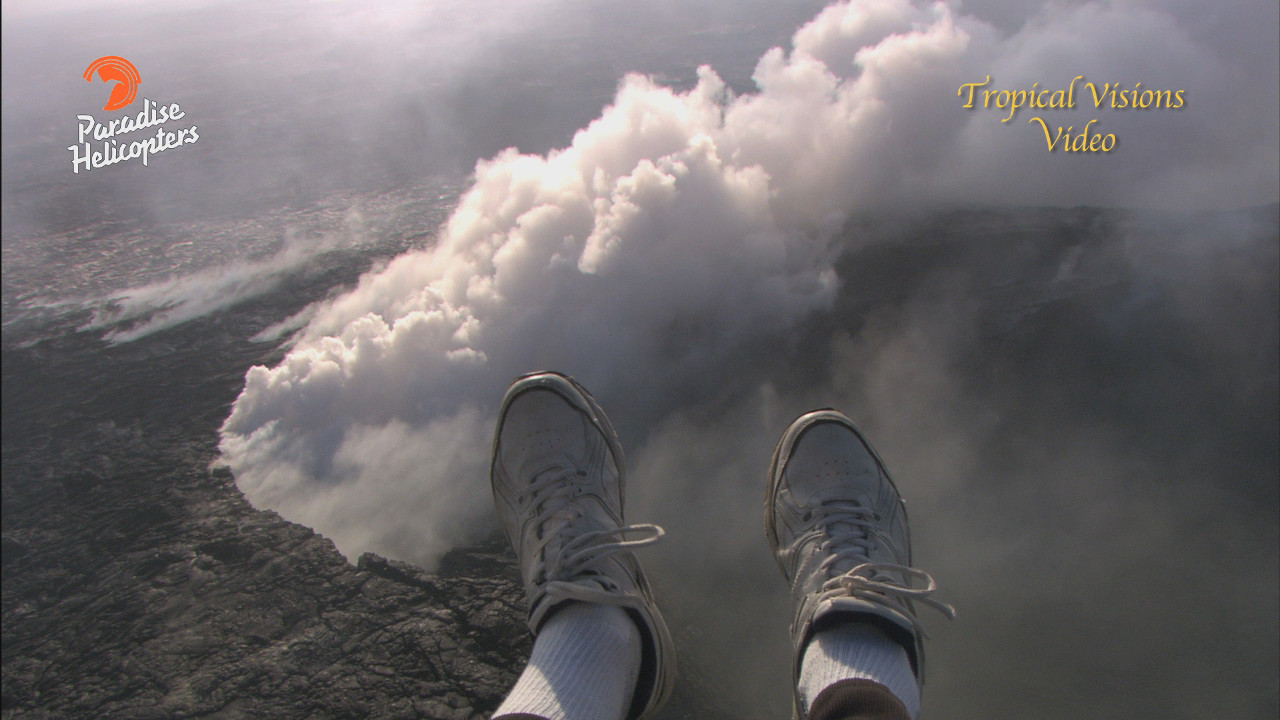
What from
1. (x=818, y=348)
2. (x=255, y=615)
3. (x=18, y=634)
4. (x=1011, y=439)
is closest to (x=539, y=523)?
(x=255, y=615)

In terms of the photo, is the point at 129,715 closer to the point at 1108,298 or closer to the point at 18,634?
the point at 18,634

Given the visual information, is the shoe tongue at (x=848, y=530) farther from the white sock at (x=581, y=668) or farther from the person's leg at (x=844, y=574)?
the white sock at (x=581, y=668)

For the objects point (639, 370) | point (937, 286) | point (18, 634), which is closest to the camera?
point (18, 634)

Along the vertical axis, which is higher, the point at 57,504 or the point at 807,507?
the point at 807,507

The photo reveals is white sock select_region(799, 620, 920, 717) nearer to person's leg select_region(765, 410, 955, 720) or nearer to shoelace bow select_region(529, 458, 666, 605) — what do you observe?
person's leg select_region(765, 410, 955, 720)

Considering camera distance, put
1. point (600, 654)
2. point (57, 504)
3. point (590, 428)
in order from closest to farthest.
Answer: point (600, 654), point (590, 428), point (57, 504)

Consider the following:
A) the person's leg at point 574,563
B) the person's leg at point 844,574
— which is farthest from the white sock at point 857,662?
the person's leg at point 574,563
